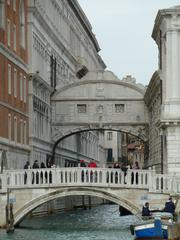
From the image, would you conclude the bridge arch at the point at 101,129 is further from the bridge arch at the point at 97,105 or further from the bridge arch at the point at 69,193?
the bridge arch at the point at 69,193

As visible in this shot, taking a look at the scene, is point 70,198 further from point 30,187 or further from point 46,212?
point 30,187

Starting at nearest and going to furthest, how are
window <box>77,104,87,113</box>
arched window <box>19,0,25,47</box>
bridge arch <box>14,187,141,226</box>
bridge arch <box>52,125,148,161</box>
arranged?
1. bridge arch <box>14,187,141,226</box>
2. arched window <box>19,0,25,47</box>
3. window <box>77,104,87,113</box>
4. bridge arch <box>52,125,148,161</box>

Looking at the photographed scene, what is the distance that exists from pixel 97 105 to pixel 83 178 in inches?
834

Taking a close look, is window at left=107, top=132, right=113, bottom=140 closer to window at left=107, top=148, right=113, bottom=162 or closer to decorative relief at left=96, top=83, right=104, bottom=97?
window at left=107, top=148, right=113, bottom=162

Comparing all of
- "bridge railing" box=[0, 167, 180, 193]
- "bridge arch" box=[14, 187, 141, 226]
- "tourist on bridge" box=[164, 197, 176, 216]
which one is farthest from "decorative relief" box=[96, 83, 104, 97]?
"tourist on bridge" box=[164, 197, 176, 216]

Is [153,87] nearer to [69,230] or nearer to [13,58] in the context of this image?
[13,58]

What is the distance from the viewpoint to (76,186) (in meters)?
40.8

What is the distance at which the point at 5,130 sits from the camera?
Answer: 48906mm

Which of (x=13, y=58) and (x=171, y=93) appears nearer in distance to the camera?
(x=171, y=93)

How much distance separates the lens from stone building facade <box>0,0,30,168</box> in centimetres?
4866

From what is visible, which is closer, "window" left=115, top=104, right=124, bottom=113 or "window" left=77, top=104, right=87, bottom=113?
"window" left=77, top=104, right=87, bottom=113

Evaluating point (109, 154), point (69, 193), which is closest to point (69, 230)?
point (69, 193)

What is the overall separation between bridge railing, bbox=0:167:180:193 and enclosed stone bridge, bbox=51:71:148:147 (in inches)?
824

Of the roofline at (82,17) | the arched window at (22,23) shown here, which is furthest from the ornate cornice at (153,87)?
the roofline at (82,17)
